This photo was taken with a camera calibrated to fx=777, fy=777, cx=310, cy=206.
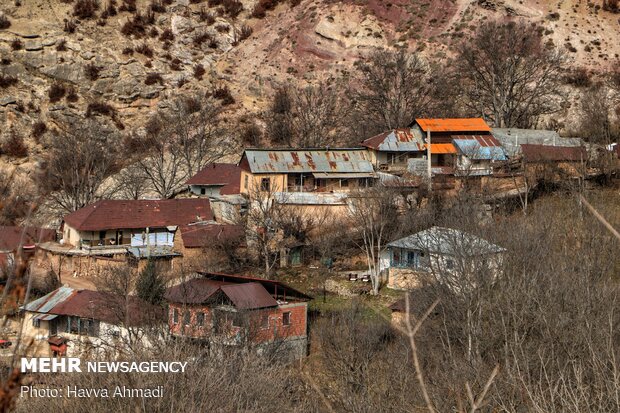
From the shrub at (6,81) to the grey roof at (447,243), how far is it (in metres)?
29.5

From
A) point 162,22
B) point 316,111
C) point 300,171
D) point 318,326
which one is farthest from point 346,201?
point 162,22

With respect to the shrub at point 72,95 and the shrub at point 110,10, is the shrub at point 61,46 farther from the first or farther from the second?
the shrub at point 110,10

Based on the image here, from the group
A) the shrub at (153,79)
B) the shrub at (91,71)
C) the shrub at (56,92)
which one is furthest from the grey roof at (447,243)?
the shrub at (91,71)

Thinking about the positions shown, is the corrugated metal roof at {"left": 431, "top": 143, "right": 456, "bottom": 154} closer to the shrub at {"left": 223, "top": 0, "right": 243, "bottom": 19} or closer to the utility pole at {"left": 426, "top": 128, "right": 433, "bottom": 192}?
the utility pole at {"left": 426, "top": 128, "right": 433, "bottom": 192}

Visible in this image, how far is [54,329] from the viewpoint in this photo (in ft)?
86.0

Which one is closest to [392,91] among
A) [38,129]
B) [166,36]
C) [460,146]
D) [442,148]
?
[442,148]

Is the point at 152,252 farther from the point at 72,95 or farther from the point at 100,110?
the point at 72,95

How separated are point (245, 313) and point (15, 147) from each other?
→ 26.4 metres

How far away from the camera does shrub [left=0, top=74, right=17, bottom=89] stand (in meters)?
46.4

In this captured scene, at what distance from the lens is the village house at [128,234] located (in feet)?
101

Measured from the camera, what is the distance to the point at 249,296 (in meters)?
23.4

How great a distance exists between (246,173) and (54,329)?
11158 millimetres

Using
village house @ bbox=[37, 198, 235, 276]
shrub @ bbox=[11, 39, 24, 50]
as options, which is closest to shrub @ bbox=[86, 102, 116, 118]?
shrub @ bbox=[11, 39, 24, 50]

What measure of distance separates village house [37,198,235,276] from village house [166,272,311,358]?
20.5 feet
